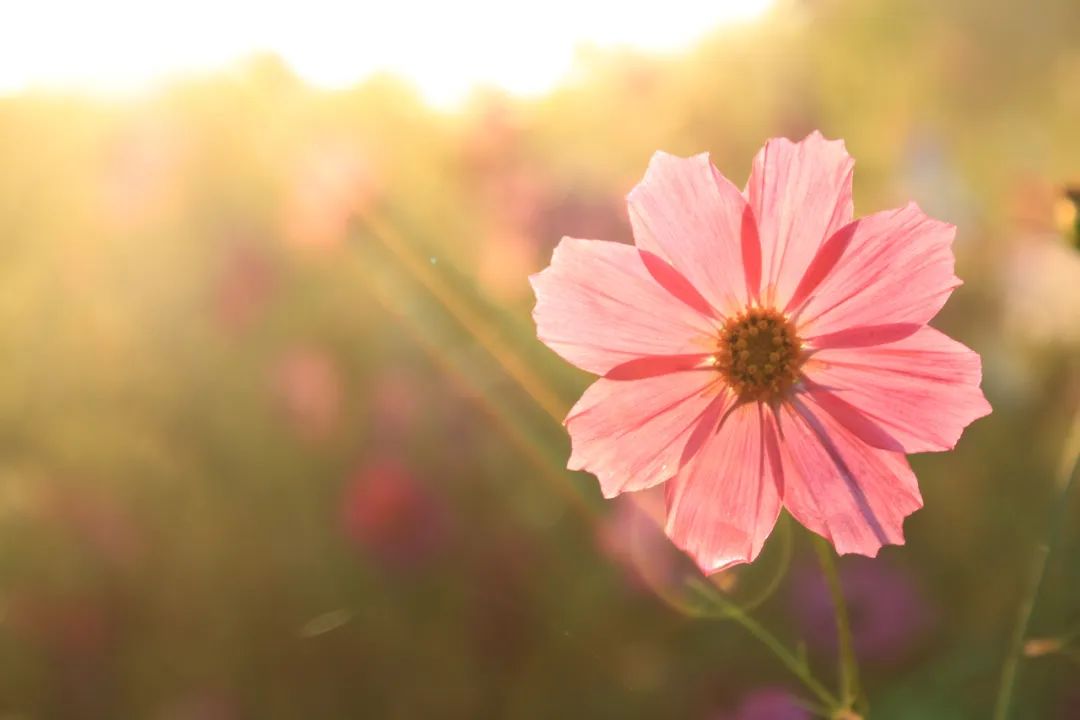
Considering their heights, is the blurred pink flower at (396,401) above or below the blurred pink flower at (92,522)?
below

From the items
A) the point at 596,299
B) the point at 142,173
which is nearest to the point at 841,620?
the point at 596,299

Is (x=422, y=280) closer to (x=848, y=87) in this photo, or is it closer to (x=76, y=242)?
(x=76, y=242)

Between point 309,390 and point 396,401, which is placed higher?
point 309,390

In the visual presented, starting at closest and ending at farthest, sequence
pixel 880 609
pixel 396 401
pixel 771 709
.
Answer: pixel 771 709 → pixel 880 609 → pixel 396 401

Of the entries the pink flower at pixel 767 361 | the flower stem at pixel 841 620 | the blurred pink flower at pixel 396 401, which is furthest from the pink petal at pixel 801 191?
the blurred pink flower at pixel 396 401

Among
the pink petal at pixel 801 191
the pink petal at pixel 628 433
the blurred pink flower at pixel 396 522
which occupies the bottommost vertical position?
the blurred pink flower at pixel 396 522

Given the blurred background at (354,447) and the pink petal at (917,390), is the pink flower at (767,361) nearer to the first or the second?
the pink petal at (917,390)

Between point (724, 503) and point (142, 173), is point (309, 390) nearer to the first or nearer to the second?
point (142, 173)

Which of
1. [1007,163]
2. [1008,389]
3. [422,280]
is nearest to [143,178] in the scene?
[422,280]
